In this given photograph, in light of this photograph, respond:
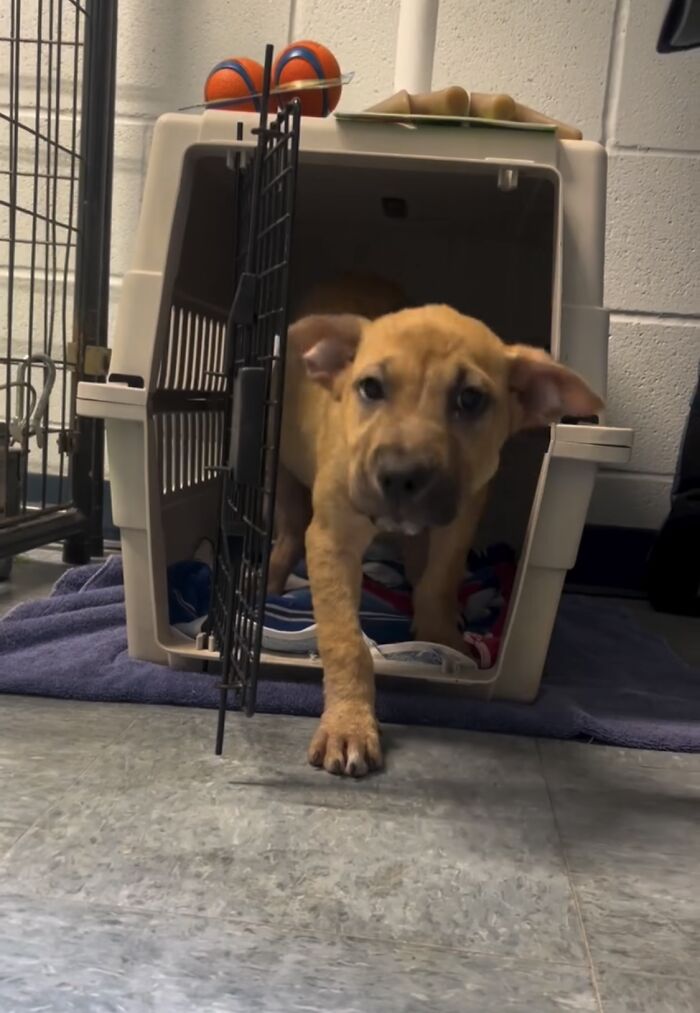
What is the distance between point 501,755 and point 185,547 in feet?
2.71

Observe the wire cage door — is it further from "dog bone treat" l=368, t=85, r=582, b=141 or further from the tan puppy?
"dog bone treat" l=368, t=85, r=582, b=141

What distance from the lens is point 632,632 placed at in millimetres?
2096

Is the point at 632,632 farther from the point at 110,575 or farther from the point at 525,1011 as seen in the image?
the point at 525,1011

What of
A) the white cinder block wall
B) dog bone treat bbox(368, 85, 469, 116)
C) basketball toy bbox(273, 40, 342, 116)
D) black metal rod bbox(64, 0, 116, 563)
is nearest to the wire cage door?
dog bone treat bbox(368, 85, 469, 116)

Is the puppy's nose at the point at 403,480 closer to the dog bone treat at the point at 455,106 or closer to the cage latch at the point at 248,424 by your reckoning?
the cage latch at the point at 248,424

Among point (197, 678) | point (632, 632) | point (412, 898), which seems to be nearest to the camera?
point (412, 898)

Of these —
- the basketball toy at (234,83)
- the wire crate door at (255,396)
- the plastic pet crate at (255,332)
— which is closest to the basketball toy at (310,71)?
the basketball toy at (234,83)

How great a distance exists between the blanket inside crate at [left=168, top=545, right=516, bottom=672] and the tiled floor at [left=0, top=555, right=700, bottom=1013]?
173mm

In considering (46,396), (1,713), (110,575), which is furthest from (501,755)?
(46,396)

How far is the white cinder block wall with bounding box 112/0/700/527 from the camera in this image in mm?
2457

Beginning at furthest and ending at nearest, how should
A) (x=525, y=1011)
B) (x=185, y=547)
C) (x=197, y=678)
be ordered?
(x=185, y=547), (x=197, y=678), (x=525, y=1011)

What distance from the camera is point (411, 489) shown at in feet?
4.08

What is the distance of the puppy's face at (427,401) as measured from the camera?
1.26 metres

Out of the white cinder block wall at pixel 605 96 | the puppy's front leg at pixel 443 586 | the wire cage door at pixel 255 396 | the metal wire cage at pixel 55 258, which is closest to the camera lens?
the wire cage door at pixel 255 396
